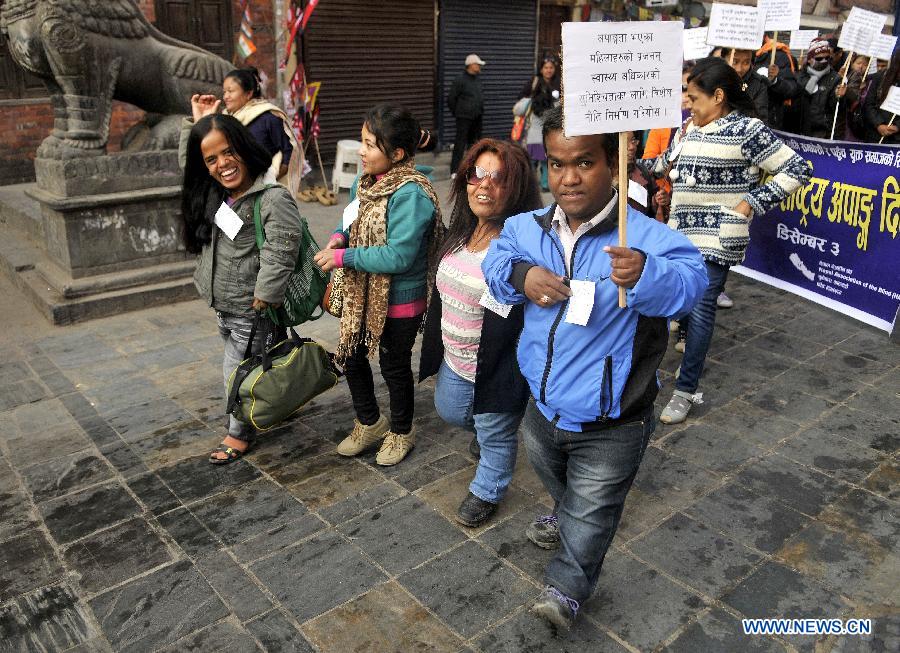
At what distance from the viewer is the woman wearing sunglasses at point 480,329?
297 centimetres

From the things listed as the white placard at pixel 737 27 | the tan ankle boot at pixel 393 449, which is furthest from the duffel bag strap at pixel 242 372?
the white placard at pixel 737 27

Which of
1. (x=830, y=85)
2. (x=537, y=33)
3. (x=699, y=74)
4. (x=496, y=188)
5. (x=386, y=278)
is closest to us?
(x=496, y=188)

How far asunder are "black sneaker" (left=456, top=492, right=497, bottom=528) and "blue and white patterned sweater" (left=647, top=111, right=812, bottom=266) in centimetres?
198

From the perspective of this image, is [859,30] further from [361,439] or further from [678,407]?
[361,439]

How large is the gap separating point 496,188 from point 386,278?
2.40 ft

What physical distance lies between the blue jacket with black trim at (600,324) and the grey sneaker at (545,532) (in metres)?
0.84

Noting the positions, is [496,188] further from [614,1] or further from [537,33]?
[614,1]

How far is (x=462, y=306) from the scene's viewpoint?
3102mm

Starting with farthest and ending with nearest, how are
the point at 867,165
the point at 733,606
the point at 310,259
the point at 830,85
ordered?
the point at 830,85
the point at 867,165
the point at 310,259
the point at 733,606

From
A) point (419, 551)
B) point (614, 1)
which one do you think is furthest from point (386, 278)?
point (614, 1)

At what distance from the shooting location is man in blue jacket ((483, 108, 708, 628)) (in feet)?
7.46

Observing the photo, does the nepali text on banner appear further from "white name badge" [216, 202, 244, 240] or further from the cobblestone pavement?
"white name badge" [216, 202, 244, 240]

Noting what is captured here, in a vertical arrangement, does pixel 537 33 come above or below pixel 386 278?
above

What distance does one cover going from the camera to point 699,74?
13.6ft
